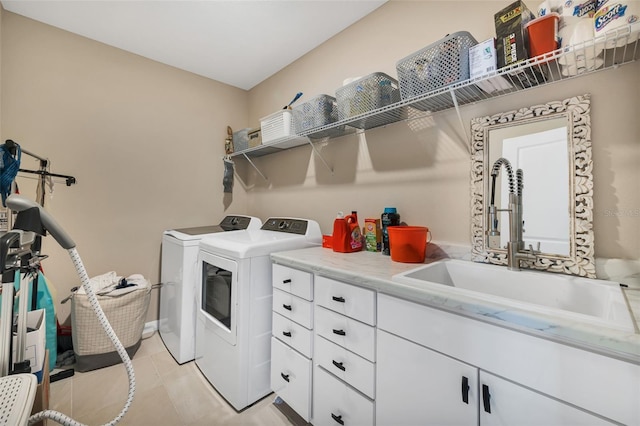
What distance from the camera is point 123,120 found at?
2355mm

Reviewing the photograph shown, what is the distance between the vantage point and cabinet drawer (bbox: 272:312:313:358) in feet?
4.54

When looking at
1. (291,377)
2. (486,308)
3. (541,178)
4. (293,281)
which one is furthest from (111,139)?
(541,178)

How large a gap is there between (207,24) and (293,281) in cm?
203

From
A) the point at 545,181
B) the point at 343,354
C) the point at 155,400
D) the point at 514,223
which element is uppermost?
the point at 545,181

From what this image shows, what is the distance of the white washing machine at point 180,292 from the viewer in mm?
2016

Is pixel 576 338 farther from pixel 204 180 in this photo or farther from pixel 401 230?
pixel 204 180

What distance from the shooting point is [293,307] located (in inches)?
57.3

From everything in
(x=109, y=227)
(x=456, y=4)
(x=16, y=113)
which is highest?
(x=456, y=4)

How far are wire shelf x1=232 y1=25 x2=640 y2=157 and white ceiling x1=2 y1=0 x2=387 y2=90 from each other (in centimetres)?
93

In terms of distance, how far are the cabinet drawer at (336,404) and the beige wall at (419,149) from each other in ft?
3.09

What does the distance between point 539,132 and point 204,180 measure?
276cm

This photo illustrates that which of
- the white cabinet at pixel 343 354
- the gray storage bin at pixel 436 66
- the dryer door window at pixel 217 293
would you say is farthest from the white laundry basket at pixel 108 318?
the gray storage bin at pixel 436 66

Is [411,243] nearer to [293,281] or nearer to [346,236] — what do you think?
[346,236]

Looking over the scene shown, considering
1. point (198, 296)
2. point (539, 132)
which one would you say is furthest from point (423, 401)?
point (198, 296)
